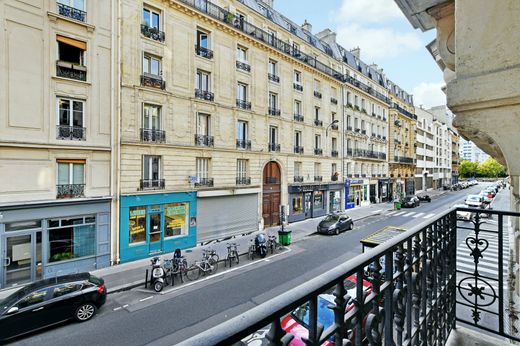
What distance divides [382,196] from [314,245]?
25159 mm

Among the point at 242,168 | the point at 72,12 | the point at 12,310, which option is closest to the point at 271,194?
the point at 242,168

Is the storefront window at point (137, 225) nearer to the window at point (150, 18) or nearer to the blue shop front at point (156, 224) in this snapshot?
the blue shop front at point (156, 224)

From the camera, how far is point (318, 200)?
84.8ft

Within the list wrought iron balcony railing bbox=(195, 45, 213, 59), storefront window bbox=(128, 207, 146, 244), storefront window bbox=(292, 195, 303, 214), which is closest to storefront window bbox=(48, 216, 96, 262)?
storefront window bbox=(128, 207, 146, 244)

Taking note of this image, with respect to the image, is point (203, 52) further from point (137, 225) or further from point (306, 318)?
point (306, 318)

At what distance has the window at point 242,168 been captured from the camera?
19.2 m

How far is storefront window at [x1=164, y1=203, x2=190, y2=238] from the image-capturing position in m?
15.1

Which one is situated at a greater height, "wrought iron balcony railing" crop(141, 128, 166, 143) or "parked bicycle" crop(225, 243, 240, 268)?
"wrought iron balcony railing" crop(141, 128, 166, 143)

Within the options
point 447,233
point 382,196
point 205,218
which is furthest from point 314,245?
point 382,196

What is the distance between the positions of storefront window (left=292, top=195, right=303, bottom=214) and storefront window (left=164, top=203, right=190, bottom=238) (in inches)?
404

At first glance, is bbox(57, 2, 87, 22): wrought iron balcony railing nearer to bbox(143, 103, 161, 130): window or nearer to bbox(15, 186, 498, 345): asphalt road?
bbox(143, 103, 161, 130): window

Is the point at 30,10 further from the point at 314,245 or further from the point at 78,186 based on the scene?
the point at 314,245

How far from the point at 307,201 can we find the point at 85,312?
749 inches

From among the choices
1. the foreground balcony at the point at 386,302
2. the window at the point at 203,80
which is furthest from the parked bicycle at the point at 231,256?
the foreground balcony at the point at 386,302
